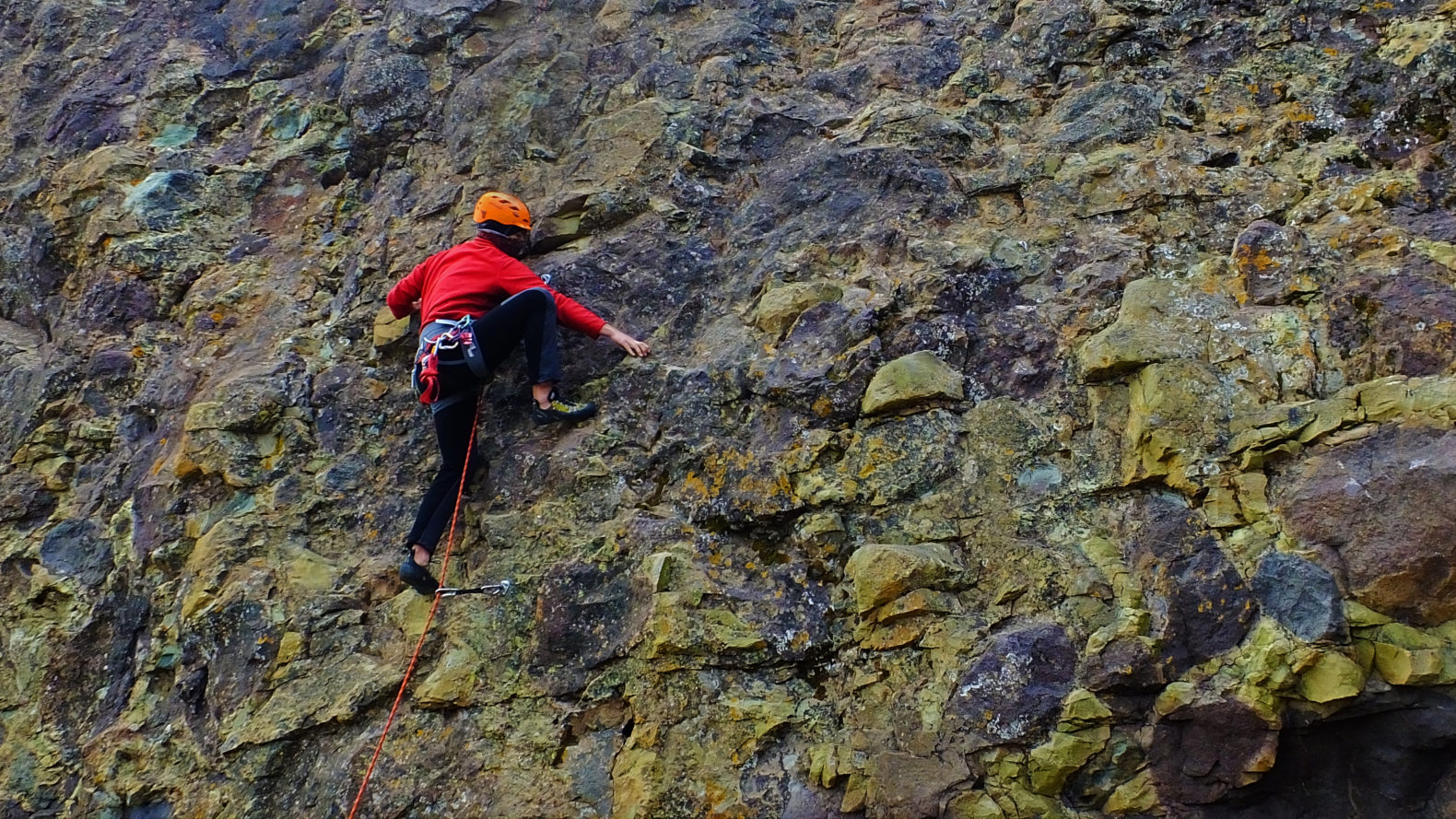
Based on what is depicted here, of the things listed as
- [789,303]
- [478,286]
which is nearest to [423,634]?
[478,286]

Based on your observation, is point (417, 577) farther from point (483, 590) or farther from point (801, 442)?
point (801, 442)

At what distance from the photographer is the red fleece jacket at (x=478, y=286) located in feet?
20.5

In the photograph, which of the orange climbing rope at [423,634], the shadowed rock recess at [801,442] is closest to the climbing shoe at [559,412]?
the shadowed rock recess at [801,442]

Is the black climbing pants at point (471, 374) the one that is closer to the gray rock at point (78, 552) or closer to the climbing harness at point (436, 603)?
the climbing harness at point (436, 603)

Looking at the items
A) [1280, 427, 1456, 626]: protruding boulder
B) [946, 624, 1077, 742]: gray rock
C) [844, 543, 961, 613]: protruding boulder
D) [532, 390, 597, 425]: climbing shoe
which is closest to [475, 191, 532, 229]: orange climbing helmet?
[532, 390, 597, 425]: climbing shoe

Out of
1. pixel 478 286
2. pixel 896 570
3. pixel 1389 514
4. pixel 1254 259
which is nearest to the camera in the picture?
pixel 1389 514

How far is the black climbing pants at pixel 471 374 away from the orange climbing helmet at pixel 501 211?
2.64ft

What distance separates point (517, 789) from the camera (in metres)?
4.88

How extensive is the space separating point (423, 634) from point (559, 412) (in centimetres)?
154

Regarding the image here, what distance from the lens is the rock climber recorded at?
19.4 ft

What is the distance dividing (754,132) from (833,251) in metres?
1.55

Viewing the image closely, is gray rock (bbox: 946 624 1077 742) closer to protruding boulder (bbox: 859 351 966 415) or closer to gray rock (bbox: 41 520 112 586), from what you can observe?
protruding boulder (bbox: 859 351 966 415)

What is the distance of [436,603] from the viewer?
565 centimetres

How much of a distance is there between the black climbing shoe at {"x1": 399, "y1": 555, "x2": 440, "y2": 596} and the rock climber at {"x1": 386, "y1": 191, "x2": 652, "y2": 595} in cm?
1
